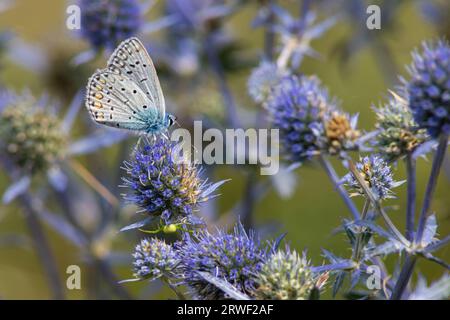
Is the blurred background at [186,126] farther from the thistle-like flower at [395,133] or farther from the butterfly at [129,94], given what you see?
the thistle-like flower at [395,133]

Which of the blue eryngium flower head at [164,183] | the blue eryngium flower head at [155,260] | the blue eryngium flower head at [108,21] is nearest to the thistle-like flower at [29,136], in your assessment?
the blue eryngium flower head at [108,21]

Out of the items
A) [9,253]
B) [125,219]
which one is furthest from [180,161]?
[9,253]

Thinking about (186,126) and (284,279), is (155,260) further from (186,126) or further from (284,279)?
(186,126)

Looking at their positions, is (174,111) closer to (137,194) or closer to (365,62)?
(137,194)

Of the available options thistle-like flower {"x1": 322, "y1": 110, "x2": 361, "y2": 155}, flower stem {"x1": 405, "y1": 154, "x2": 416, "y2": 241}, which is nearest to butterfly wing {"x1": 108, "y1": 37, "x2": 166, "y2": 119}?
thistle-like flower {"x1": 322, "y1": 110, "x2": 361, "y2": 155}

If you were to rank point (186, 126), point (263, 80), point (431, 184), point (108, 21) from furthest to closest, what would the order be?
point (186, 126) → point (108, 21) → point (263, 80) → point (431, 184)

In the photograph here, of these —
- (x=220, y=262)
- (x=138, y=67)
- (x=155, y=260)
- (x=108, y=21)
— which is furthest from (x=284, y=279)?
(x=108, y=21)
